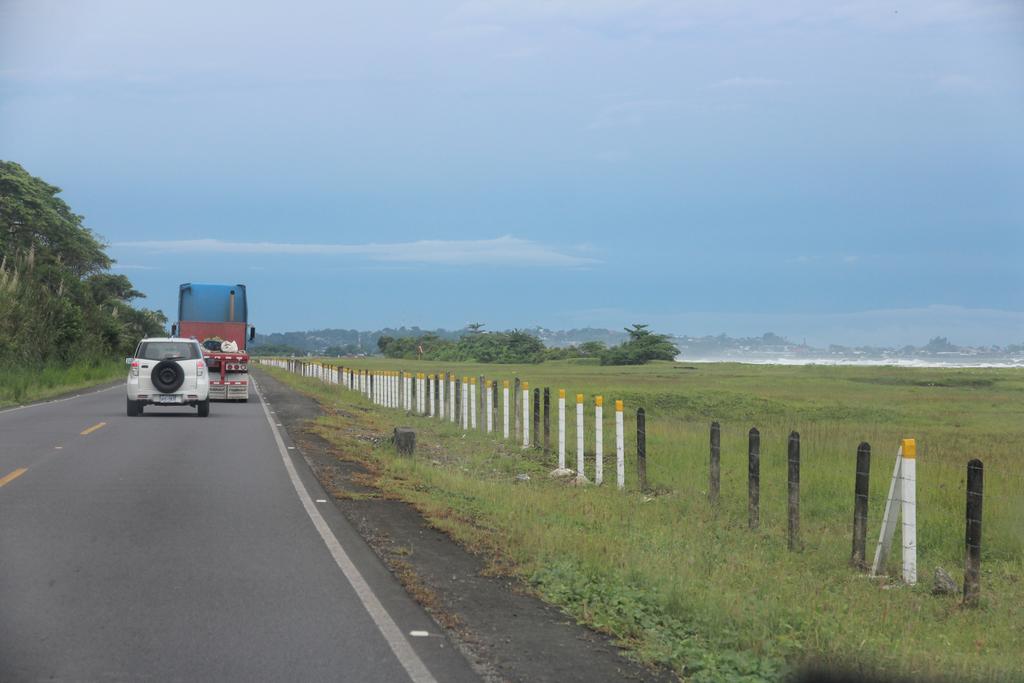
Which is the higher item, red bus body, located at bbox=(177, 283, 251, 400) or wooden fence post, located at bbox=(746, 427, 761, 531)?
red bus body, located at bbox=(177, 283, 251, 400)

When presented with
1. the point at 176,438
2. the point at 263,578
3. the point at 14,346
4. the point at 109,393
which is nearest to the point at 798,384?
the point at 109,393

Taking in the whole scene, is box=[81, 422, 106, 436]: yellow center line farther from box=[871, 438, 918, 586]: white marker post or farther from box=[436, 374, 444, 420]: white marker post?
box=[871, 438, 918, 586]: white marker post

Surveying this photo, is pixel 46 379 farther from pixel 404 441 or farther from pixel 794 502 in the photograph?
pixel 794 502

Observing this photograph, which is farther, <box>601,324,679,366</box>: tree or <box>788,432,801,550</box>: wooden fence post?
<box>601,324,679,366</box>: tree

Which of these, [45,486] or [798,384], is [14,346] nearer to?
[45,486]

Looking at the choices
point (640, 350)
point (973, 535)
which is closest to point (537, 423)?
point (973, 535)

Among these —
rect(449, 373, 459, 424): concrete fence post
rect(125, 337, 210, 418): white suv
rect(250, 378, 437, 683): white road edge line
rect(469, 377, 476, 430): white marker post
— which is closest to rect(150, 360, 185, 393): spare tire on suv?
rect(125, 337, 210, 418): white suv

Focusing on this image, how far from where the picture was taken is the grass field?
25.0 ft

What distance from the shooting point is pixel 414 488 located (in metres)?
15.6

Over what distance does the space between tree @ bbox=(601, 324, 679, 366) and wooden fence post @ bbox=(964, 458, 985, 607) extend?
315 feet

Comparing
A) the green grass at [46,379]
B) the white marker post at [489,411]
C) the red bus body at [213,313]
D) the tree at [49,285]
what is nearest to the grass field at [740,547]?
the white marker post at [489,411]

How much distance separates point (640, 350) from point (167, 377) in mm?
82406

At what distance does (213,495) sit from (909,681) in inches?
366

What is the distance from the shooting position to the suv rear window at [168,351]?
2780cm
